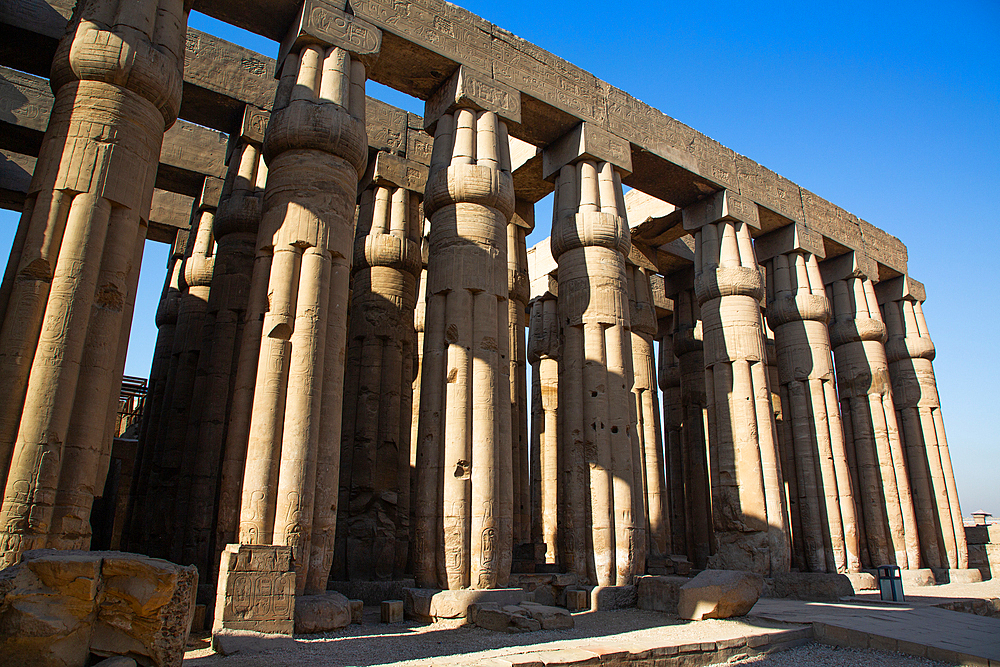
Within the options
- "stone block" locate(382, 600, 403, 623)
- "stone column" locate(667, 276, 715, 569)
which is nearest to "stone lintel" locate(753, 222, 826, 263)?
"stone column" locate(667, 276, 715, 569)

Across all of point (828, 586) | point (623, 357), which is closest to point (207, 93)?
point (623, 357)

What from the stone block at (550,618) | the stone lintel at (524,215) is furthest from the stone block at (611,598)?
the stone lintel at (524,215)

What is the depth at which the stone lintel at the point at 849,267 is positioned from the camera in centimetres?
1880

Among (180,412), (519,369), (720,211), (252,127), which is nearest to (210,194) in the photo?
(252,127)

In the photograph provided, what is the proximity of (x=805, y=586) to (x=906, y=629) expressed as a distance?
4949 mm

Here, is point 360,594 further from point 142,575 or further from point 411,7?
point 411,7

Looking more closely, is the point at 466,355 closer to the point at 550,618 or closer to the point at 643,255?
the point at 550,618

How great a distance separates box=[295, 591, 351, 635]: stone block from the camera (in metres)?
7.61

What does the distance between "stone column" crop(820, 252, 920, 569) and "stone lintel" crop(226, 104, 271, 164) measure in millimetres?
15070

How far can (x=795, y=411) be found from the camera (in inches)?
639

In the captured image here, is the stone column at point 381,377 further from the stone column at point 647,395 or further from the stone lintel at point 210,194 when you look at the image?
the stone column at point 647,395

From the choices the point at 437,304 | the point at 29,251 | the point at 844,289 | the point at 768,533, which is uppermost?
the point at 844,289

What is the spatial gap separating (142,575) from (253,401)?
3.83m

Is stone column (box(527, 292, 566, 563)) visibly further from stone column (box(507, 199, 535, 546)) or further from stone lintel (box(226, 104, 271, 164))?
stone lintel (box(226, 104, 271, 164))
